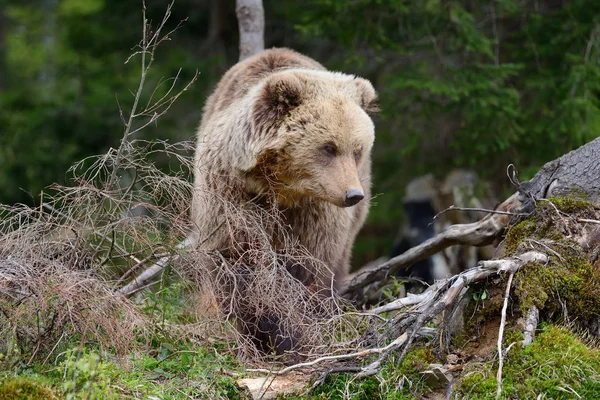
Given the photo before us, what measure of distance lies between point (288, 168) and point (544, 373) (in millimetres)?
2385

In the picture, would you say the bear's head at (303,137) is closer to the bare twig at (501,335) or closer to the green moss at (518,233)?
the green moss at (518,233)

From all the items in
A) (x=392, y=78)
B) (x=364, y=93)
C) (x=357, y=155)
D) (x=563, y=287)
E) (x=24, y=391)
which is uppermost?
(x=364, y=93)

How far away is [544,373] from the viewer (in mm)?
4199

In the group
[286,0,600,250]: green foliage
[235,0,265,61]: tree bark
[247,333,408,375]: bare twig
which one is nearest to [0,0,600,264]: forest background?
[286,0,600,250]: green foliage

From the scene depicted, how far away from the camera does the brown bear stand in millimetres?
5625

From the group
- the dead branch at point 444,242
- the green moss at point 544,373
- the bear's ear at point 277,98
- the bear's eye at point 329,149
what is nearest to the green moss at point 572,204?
the dead branch at point 444,242

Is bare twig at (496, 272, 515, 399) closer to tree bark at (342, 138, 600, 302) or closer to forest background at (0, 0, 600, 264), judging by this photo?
tree bark at (342, 138, 600, 302)

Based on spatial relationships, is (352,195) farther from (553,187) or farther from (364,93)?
(553,187)

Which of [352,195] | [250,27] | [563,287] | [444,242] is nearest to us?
[563,287]

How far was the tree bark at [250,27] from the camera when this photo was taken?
8.39 meters

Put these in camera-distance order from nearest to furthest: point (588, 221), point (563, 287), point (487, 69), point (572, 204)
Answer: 1. point (563, 287)
2. point (588, 221)
3. point (572, 204)
4. point (487, 69)

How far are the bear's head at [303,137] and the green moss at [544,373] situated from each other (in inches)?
66.3

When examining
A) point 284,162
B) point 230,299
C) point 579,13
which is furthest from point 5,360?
point 579,13

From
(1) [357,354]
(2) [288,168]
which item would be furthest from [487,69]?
(1) [357,354]
